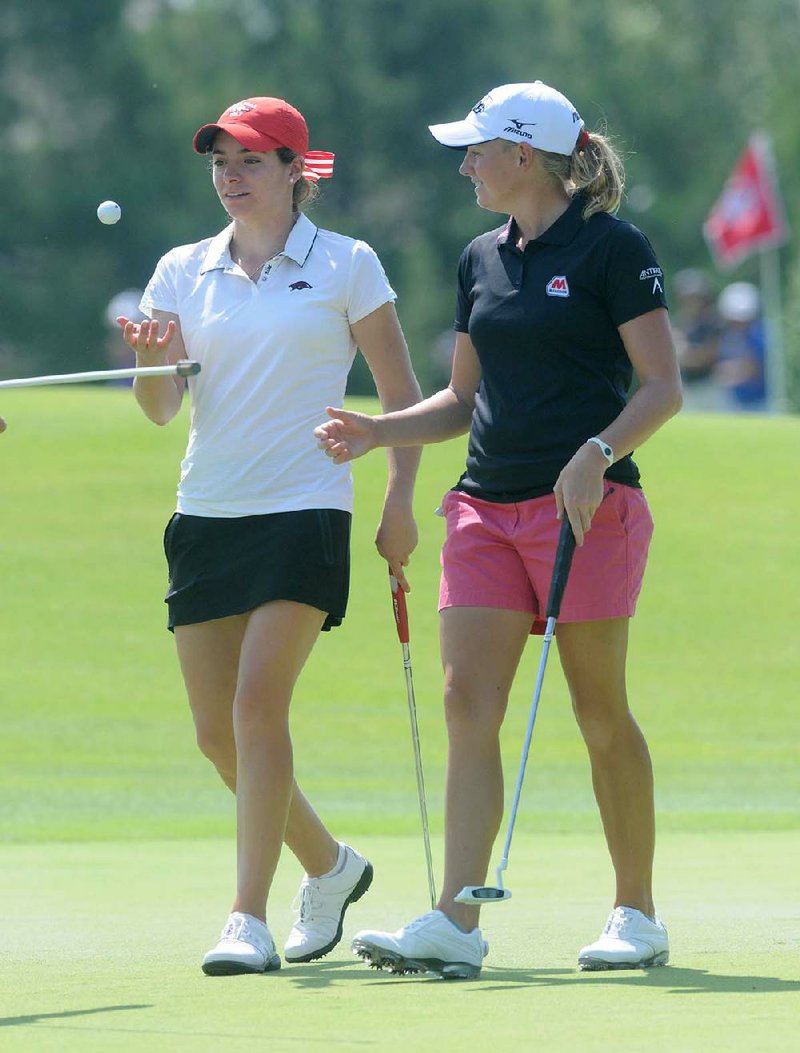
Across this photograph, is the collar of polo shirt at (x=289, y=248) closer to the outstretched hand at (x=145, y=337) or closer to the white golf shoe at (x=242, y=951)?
the outstretched hand at (x=145, y=337)

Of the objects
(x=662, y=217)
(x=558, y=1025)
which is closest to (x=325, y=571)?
(x=558, y=1025)

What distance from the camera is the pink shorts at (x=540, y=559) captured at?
5.12 metres

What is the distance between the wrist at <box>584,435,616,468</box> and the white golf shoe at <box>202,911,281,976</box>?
4.27 ft

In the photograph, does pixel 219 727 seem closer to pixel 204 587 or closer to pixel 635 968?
pixel 204 587

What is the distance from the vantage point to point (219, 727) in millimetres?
5559

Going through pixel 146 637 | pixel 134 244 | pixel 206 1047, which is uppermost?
pixel 134 244

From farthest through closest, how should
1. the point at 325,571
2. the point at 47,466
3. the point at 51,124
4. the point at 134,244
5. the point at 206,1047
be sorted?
the point at 51,124 < the point at 134,244 < the point at 47,466 < the point at 325,571 < the point at 206,1047

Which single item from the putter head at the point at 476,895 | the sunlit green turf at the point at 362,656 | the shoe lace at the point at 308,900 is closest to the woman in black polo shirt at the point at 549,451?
the putter head at the point at 476,895

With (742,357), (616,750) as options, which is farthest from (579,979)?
(742,357)

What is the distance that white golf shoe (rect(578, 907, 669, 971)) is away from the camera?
500cm

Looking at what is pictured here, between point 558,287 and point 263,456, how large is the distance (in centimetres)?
83

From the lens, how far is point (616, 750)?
5230 mm

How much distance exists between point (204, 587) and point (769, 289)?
2278cm

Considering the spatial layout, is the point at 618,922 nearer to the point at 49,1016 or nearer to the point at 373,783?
the point at 49,1016
